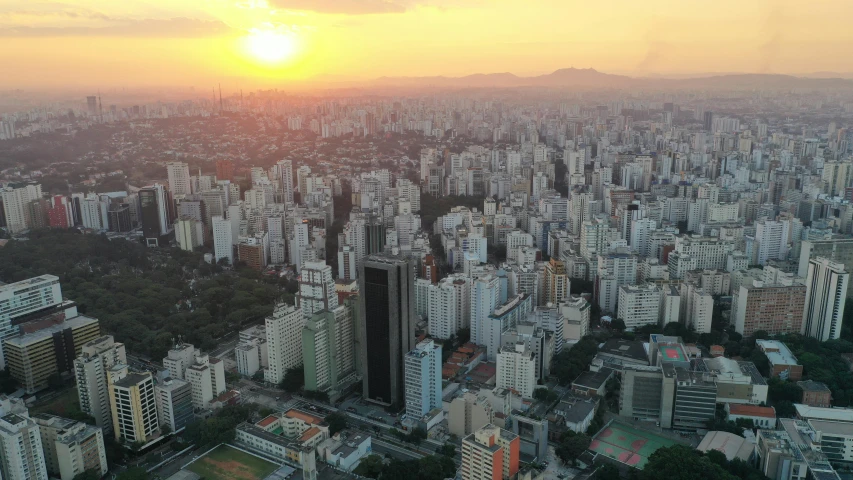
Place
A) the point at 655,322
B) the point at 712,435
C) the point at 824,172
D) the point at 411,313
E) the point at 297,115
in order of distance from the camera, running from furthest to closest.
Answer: the point at 297,115
the point at 824,172
the point at 655,322
the point at 411,313
the point at 712,435

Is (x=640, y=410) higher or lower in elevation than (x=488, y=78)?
lower

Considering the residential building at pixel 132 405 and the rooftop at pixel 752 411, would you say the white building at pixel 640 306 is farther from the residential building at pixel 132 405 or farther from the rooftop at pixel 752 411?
the residential building at pixel 132 405

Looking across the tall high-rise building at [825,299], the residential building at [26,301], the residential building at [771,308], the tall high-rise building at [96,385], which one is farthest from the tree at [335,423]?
the tall high-rise building at [825,299]

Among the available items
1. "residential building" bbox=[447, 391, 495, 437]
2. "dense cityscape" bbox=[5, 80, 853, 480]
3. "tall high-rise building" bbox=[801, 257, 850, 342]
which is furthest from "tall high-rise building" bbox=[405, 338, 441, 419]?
"tall high-rise building" bbox=[801, 257, 850, 342]

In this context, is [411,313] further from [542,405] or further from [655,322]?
[655,322]

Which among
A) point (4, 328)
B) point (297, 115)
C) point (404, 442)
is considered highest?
point (297, 115)

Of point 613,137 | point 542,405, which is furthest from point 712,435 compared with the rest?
point 613,137

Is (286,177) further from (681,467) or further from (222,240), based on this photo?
(681,467)
